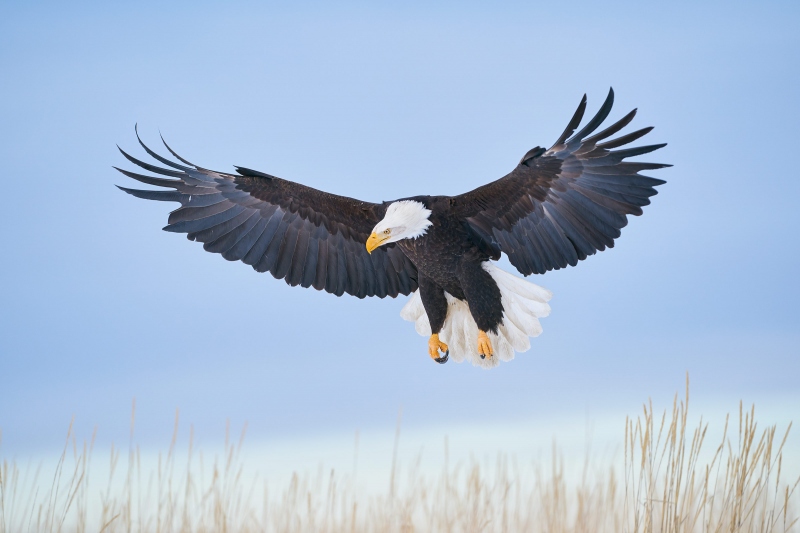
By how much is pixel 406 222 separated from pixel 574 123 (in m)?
1.10

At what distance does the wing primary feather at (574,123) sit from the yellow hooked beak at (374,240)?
1.13m

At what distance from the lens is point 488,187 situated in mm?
4590

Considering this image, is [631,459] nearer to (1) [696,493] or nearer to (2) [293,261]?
(1) [696,493]

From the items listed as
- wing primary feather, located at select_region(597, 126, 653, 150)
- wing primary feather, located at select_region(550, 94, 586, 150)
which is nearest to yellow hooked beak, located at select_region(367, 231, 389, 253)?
wing primary feather, located at select_region(550, 94, 586, 150)

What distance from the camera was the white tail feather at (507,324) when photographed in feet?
16.6

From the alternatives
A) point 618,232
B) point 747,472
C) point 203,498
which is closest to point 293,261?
point 203,498

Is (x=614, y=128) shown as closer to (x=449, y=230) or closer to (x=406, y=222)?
(x=449, y=230)

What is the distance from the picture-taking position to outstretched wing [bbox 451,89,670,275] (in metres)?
4.39

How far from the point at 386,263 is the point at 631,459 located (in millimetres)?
2228

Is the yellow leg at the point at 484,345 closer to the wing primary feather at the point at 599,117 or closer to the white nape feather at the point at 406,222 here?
the white nape feather at the point at 406,222

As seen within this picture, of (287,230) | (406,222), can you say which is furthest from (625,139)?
(287,230)

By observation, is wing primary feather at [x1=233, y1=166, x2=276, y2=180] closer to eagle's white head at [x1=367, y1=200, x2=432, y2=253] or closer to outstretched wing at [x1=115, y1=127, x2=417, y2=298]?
outstretched wing at [x1=115, y1=127, x2=417, y2=298]

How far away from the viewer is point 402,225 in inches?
178

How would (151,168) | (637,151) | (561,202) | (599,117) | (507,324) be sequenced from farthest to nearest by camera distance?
(507,324), (151,168), (561,202), (637,151), (599,117)
